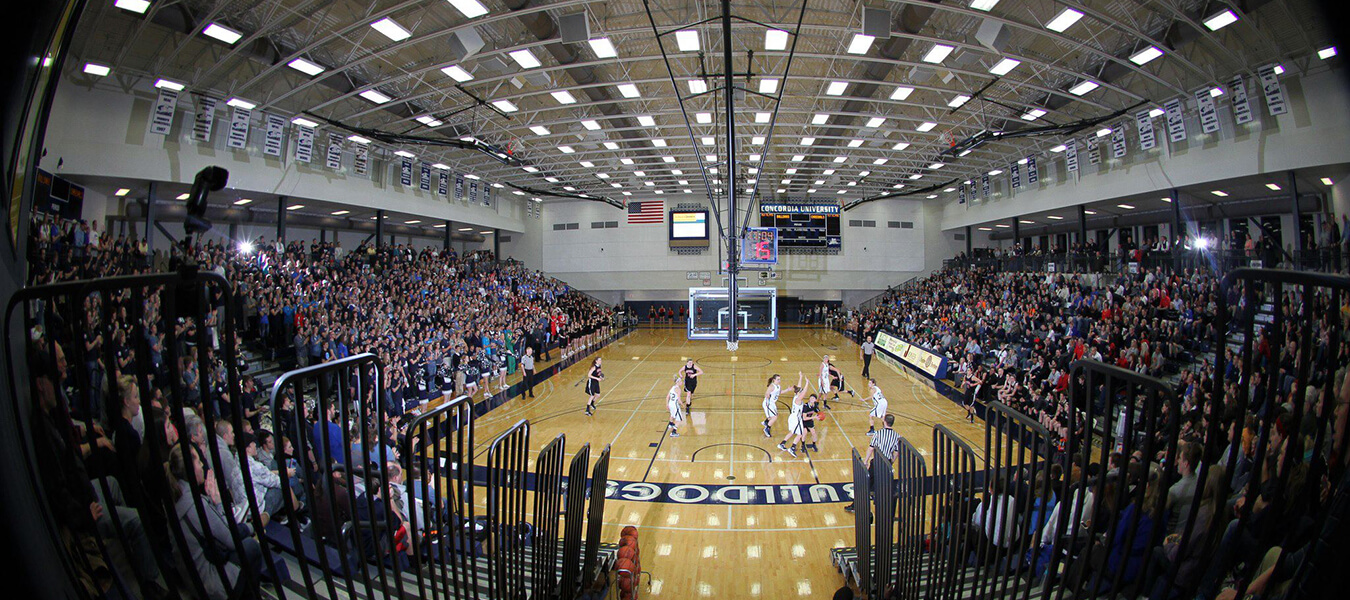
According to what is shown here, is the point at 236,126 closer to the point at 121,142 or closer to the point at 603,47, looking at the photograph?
the point at 121,142

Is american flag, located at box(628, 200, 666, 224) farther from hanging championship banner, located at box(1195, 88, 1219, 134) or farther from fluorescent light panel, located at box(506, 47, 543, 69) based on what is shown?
hanging championship banner, located at box(1195, 88, 1219, 134)

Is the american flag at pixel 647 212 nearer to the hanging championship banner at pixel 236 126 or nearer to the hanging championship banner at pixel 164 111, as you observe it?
the hanging championship banner at pixel 236 126

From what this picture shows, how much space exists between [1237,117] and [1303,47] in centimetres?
174

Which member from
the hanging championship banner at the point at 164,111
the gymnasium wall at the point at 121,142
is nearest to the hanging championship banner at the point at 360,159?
the gymnasium wall at the point at 121,142

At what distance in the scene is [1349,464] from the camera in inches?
34.9

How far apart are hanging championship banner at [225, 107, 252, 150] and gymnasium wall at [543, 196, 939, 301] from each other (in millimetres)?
31219

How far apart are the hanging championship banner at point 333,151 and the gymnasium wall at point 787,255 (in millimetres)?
18632

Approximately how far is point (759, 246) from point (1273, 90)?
1733 cm

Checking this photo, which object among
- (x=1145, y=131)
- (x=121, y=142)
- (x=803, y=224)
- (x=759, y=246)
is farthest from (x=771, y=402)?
(x=803, y=224)

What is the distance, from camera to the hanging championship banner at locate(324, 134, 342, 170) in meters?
17.6

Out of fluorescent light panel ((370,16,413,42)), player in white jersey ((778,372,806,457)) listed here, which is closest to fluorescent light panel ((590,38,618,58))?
fluorescent light panel ((370,16,413,42))

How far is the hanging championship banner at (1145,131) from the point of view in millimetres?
14750

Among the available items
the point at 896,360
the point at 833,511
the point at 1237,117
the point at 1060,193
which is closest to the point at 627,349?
the point at 896,360

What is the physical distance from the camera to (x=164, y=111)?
7.82ft
